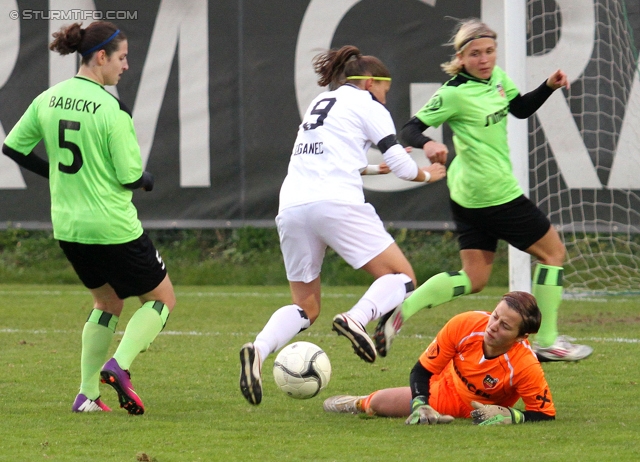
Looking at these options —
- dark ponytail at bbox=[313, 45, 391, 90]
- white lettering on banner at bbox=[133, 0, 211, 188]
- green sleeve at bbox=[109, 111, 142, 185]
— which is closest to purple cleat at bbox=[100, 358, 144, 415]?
green sleeve at bbox=[109, 111, 142, 185]

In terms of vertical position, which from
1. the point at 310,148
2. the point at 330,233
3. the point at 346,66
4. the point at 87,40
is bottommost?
the point at 330,233

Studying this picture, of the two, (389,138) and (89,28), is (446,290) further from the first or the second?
(89,28)

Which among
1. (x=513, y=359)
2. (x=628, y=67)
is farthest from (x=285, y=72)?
(x=513, y=359)

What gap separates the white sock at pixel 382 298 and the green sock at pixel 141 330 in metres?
0.99

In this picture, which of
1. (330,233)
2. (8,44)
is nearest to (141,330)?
(330,233)

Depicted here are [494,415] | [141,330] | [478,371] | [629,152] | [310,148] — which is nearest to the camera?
[494,415]

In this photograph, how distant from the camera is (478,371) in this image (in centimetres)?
456

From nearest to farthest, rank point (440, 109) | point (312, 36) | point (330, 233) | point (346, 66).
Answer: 1. point (330, 233)
2. point (346, 66)
3. point (440, 109)
4. point (312, 36)

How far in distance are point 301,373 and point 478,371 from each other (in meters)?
0.82

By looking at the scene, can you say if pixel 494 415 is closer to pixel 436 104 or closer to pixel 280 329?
pixel 280 329

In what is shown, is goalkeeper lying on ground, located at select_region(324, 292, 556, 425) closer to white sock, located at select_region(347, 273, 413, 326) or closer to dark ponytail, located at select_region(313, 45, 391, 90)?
white sock, located at select_region(347, 273, 413, 326)

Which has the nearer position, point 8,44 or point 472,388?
point 472,388

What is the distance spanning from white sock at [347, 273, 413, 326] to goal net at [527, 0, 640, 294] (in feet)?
19.3

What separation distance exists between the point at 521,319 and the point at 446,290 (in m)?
1.53
